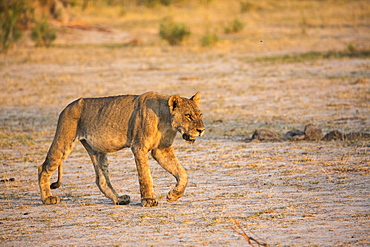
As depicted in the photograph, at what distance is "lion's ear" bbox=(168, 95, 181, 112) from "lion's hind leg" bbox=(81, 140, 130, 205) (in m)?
1.20

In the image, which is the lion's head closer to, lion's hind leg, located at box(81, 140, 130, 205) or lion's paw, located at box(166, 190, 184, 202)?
lion's paw, located at box(166, 190, 184, 202)

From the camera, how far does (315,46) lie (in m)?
26.5

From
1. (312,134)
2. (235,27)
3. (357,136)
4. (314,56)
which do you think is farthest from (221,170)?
(235,27)

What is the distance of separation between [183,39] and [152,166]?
1968 centimetres

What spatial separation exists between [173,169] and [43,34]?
23574 millimetres

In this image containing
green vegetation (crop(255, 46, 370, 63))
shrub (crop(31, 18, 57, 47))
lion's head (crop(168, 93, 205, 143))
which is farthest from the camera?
shrub (crop(31, 18, 57, 47))

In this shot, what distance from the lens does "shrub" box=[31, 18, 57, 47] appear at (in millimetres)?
29411

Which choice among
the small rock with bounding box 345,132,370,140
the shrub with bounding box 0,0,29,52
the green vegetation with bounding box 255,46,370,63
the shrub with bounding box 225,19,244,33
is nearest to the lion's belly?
the small rock with bounding box 345,132,370,140

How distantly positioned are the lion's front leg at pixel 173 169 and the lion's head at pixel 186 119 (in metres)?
0.35

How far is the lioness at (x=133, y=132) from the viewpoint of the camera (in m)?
7.28

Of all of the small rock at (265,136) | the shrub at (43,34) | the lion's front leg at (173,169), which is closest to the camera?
the lion's front leg at (173,169)

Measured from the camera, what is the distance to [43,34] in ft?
97.6

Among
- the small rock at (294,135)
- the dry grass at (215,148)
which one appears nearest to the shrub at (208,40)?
the dry grass at (215,148)

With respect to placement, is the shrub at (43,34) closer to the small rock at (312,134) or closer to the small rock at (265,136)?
the small rock at (265,136)
